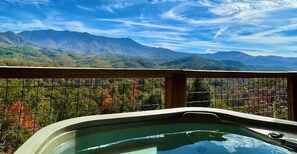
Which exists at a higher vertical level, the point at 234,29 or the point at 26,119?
the point at 234,29

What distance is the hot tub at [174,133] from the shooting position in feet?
5.25

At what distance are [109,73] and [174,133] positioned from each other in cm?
82

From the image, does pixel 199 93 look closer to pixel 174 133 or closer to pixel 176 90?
pixel 176 90

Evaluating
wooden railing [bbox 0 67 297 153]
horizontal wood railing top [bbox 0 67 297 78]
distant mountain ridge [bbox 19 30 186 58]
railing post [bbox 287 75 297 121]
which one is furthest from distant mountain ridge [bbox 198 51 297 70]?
wooden railing [bbox 0 67 297 153]

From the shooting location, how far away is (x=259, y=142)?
1.76 meters

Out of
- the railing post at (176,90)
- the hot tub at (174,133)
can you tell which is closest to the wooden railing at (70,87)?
the railing post at (176,90)

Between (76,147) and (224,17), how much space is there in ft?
71.6

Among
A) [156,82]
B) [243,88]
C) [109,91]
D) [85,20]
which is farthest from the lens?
[85,20]

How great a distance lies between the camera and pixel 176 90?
110 inches

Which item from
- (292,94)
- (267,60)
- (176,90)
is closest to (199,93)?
(176,90)

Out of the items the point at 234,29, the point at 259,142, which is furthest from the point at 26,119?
the point at 234,29

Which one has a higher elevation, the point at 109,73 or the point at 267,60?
the point at 267,60

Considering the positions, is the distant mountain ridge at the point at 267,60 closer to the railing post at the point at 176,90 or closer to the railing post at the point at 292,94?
the railing post at the point at 292,94

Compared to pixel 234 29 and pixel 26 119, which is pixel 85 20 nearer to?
pixel 234 29
